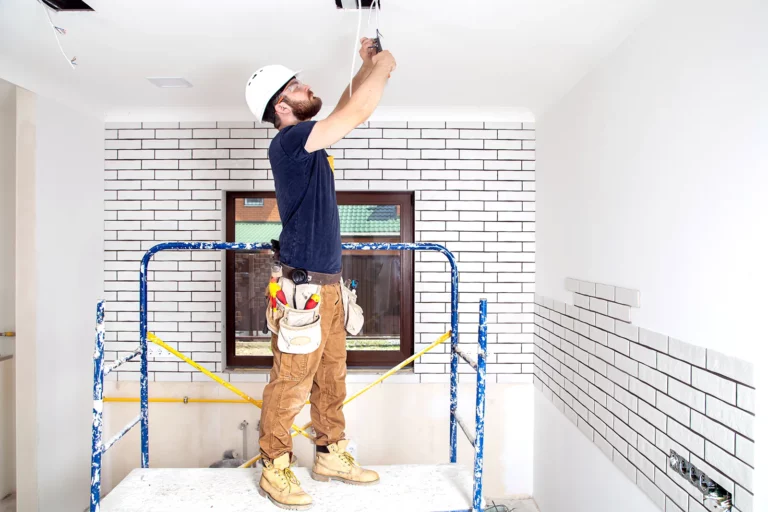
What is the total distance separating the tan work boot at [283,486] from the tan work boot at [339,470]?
0.17m

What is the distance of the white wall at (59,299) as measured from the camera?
9.20 ft

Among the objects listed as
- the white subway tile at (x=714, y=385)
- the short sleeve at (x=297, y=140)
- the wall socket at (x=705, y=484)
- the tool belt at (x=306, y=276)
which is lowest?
the wall socket at (x=705, y=484)

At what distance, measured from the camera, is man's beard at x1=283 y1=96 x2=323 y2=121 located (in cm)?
193

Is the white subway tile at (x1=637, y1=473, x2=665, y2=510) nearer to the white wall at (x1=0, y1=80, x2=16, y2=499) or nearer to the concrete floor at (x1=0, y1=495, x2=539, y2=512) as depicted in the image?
the concrete floor at (x1=0, y1=495, x2=539, y2=512)

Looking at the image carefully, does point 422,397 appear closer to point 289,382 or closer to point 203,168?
point 289,382

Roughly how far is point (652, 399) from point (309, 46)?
7.16 ft

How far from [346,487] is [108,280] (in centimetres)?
243

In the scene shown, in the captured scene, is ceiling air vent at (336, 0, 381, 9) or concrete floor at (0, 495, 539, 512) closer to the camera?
ceiling air vent at (336, 0, 381, 9)

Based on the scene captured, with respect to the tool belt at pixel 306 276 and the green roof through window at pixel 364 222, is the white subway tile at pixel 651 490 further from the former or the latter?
the green roof through window at pixel 364 222

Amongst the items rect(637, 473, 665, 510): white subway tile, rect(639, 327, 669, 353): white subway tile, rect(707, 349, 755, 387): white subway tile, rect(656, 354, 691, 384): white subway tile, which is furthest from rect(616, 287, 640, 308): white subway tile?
rect(637, 473, 665, 510): white subway tile

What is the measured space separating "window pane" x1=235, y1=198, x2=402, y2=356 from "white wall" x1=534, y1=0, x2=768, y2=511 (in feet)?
4.32

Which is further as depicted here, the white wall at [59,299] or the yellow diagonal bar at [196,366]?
the white wall at [59,299]

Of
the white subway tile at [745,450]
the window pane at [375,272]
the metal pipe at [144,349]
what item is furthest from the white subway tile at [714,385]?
the metal pipe at [144,349]

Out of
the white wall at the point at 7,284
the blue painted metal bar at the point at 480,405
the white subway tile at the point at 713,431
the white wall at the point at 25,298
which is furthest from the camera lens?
the white wall at the point at 7,284
